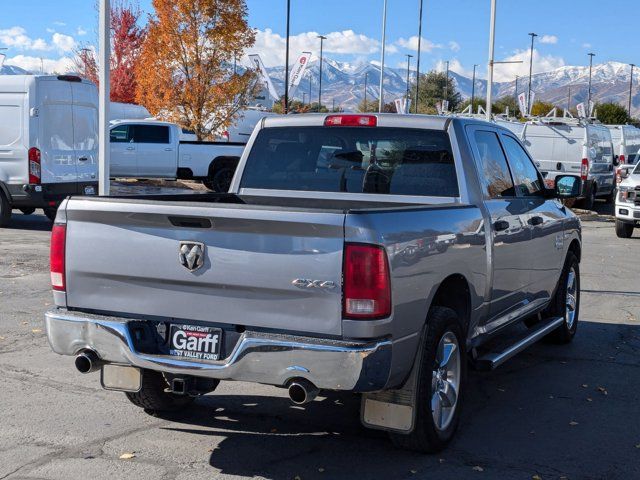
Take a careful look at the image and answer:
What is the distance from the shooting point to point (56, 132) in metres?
16.5

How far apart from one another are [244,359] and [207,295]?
393 millimetres

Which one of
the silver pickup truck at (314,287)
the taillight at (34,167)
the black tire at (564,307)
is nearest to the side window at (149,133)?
the taillight at (34,167)

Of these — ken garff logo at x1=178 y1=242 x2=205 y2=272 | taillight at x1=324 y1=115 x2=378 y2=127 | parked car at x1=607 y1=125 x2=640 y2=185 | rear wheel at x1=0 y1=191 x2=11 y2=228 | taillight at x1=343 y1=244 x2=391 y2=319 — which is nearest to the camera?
taillight at x1=343 y1=244 x2=391 y2=319

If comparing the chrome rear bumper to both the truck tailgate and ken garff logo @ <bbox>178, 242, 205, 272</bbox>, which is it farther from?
ken garff logo @ <bbox>178, 242, 205, 272</bbox>

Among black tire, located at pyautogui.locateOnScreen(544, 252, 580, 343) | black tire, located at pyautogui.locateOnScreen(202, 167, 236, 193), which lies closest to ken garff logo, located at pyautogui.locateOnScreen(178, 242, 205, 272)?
black tire, located at pyautogui.locateOnScreen(544, 252, 580, 343)

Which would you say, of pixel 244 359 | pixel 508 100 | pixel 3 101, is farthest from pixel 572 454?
pixel 508 100

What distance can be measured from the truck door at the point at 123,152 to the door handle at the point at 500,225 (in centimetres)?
2087

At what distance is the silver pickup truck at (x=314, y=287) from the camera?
442 centimetres

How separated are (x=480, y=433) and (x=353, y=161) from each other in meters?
2.02

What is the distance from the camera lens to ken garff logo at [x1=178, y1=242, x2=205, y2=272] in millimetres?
4652

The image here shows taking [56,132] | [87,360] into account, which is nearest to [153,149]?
[56,132]

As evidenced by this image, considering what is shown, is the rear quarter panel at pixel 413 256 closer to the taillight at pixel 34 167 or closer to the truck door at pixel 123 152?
the taillight at pixel 34 167

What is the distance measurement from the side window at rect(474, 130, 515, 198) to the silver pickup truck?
178 mm

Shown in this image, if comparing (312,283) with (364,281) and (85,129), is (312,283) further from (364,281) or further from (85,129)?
(85,129)
